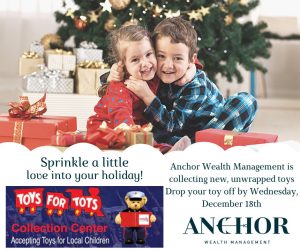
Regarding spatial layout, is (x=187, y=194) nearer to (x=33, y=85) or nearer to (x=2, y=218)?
(x=2, y=218)

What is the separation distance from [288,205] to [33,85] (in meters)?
2.60

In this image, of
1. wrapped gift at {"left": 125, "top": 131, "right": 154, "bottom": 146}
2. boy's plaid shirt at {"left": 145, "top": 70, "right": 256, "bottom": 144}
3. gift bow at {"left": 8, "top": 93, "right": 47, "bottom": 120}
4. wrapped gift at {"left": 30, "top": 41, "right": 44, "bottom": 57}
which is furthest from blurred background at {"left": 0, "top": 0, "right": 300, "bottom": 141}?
wrapped gift at {"left": 125, "top": 131, "right": 154, "bottom": 146}

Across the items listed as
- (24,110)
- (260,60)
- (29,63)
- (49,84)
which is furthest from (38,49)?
(260,60)

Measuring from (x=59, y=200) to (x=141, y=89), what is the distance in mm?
574

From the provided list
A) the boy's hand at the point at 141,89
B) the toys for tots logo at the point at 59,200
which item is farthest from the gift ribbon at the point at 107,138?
the boy's hand at the point at 141,89

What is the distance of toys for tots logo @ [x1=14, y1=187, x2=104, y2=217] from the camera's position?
1521 mm

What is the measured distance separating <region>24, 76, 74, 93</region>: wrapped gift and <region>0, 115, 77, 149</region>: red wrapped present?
1.97 meters

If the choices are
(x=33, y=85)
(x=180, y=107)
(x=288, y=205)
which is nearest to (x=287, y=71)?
(x=33, y=85)

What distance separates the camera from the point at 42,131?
1925 mm

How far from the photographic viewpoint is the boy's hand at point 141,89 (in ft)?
6.61

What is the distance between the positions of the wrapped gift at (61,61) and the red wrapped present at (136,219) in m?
2.58

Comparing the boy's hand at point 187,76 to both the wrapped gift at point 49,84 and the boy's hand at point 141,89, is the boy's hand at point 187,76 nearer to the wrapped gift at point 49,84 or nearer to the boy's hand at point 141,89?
the boy's hand at point 141,89

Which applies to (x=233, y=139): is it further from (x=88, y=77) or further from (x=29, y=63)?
(x=29, y=63)

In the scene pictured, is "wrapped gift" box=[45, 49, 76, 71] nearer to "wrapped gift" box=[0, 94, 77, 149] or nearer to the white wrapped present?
the white wrapped present
